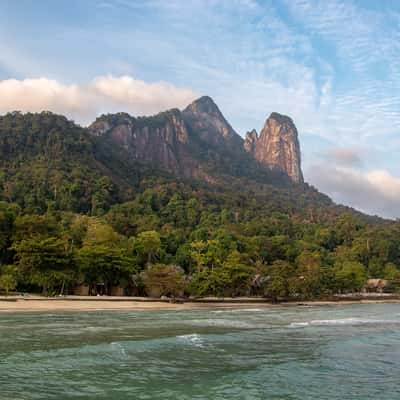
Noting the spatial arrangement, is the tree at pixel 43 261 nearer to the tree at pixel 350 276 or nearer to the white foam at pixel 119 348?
the white foam at pixel 119 348

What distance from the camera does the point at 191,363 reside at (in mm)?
18188

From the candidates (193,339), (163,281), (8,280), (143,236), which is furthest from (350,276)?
(193,339)

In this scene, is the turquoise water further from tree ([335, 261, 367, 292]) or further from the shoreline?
tree ([335, 261, 367, 292])

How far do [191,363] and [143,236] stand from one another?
170 feet

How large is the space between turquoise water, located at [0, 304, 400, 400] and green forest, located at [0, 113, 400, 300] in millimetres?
26919

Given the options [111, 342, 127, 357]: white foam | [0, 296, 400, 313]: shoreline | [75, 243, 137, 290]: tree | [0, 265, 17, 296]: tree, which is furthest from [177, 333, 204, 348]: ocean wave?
[75, 243, 137, 290]: tree

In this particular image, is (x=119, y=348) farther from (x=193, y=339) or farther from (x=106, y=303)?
(x=106, y=303)

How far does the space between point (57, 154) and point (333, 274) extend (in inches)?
3211

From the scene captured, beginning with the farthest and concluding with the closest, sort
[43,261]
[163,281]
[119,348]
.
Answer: [163,281], [43,261], [119,348]

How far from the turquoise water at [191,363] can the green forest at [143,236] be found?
26919mm

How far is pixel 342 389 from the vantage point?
14.8 m

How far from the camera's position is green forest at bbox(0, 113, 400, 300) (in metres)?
56.2

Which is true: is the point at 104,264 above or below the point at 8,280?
above

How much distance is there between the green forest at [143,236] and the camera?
5622 cm
